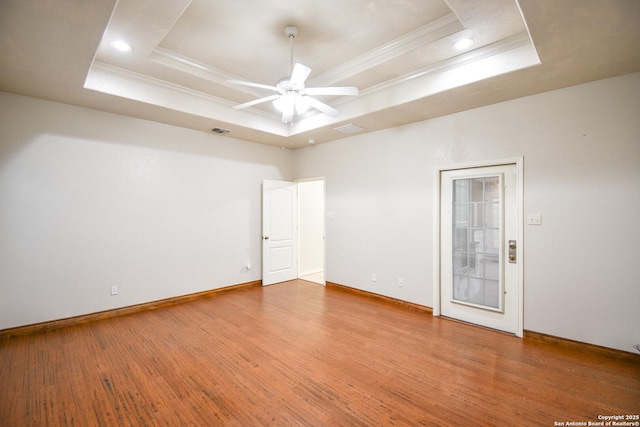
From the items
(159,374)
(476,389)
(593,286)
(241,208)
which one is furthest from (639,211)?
(241,208)

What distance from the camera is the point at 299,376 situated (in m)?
2.47

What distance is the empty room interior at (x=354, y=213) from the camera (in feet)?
7.14

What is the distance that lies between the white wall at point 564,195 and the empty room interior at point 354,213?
2 centimetres

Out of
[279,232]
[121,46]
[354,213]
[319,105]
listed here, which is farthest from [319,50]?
[279,232]

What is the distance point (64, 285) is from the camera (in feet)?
11.5

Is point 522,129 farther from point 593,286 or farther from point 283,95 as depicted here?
point 283,95

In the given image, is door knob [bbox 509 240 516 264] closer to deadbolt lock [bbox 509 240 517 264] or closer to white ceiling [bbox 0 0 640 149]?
deadbolt lock [bbox 509 240 517 264]

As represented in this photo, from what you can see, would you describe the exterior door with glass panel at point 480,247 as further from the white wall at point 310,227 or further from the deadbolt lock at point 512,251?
the white wall at point 310,227

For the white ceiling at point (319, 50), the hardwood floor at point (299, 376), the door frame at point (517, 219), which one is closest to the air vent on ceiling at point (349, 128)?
the white ceiling at point (319, 50)

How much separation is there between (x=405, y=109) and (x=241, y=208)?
327 centimetres

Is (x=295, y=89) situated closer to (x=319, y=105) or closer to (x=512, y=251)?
(x=319, y=105)

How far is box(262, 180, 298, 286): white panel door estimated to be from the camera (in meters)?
5.50

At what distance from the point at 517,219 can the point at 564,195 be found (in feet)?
1.60

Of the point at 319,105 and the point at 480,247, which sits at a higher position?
the point at 319,105
